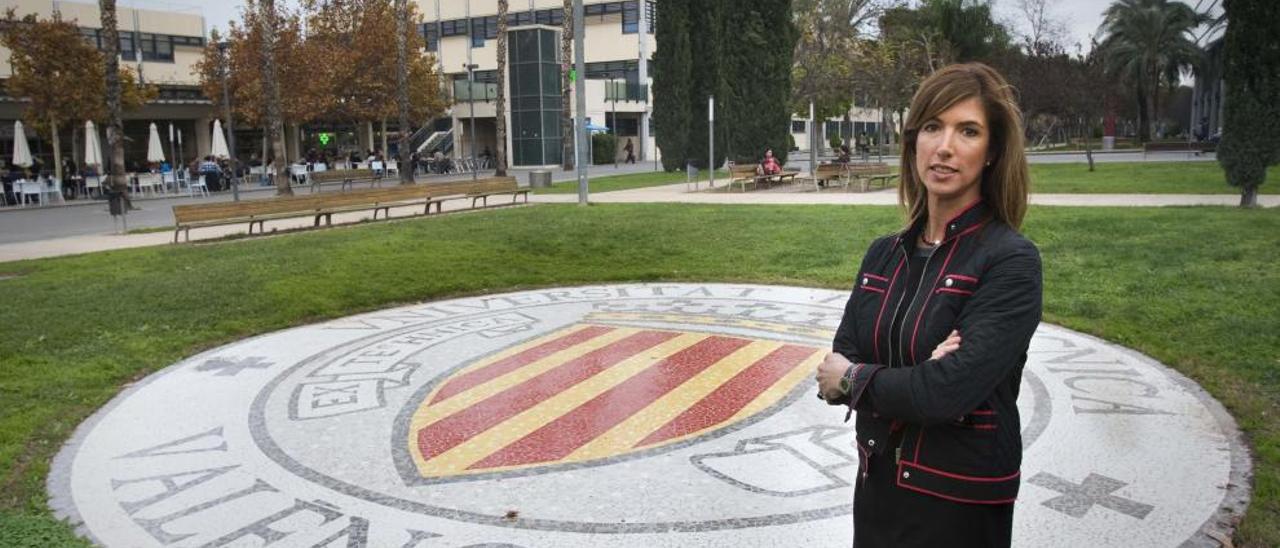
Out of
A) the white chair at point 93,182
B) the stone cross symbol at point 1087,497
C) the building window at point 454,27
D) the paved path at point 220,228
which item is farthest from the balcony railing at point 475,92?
the stone cross symbol at point 1087,497

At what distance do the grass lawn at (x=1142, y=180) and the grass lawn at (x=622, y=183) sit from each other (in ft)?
35.9

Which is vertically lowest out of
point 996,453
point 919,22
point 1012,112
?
point 996,453

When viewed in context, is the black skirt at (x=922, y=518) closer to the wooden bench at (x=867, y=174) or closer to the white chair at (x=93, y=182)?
the wooden bench at (x=867, y=174)

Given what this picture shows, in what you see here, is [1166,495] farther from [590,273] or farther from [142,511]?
[590,273]

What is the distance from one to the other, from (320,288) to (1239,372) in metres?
8.95

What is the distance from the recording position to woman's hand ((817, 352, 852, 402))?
2248mm

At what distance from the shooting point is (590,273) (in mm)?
11914

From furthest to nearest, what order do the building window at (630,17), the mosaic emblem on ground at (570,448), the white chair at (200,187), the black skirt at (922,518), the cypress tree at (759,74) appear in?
the building window at (630,17), the white chair at (200,187), the cypress tree at (759,74), the mosaic emblem on ground at (570,448), the black skirt at (922,518)

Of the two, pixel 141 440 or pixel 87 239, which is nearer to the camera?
pixel 141 440

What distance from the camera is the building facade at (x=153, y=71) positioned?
4794 cm

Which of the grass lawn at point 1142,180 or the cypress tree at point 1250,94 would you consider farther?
the grass lawn at point 1142,180

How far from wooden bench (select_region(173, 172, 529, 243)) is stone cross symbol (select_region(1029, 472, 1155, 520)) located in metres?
14.3

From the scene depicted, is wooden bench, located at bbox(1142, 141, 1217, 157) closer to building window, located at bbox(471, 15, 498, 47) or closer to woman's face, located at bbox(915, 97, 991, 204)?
building window, located at bbox(471, 15, 498, 47)

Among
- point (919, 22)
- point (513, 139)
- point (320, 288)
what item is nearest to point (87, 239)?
point (320, 288)
